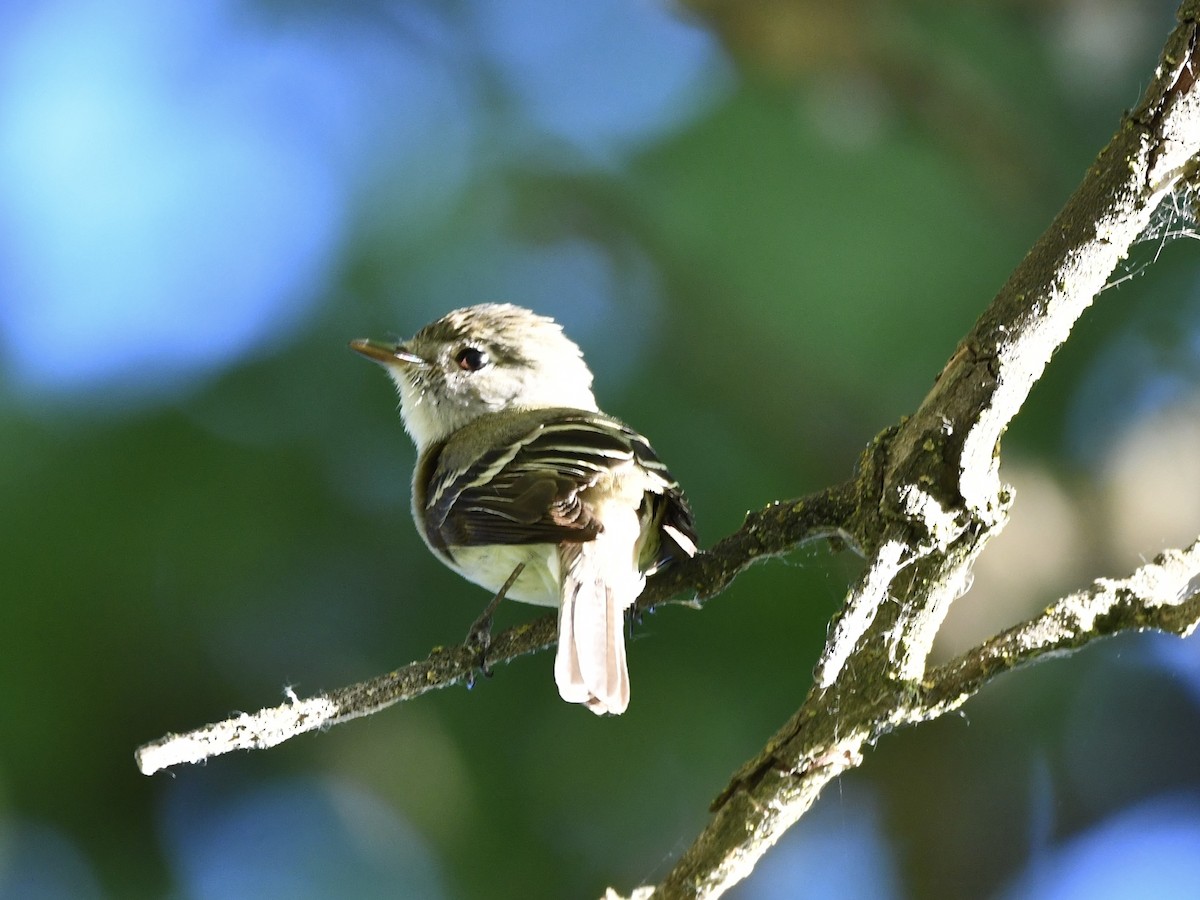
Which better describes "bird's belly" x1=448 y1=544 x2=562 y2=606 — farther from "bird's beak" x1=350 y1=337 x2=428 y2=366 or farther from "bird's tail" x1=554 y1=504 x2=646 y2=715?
"bird's beak" x1=350 y1=337 x2=428 y2=366

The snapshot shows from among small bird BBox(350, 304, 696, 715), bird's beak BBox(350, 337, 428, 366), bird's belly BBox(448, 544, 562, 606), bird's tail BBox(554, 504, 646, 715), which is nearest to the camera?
bird's tail BBox(554, 504, 646, 715)

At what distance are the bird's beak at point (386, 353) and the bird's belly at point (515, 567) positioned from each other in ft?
3.24

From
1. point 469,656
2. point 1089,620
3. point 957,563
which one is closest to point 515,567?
point 469,656

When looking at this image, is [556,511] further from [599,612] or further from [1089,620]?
[1089,620]

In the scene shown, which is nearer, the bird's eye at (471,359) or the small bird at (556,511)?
the small bird at (556,511)

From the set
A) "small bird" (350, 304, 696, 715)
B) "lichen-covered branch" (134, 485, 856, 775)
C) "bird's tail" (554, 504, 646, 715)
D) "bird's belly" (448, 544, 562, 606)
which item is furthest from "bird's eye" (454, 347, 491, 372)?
"lichen-covered branch" (134, 485, 856, 775)

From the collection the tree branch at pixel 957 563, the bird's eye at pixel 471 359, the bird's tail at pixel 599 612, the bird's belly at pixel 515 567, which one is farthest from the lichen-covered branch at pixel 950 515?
the bird's eye at pixel 471 359

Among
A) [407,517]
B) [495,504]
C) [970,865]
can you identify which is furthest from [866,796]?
[495,504]

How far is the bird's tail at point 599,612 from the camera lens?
2.61 metres

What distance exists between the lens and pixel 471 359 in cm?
425

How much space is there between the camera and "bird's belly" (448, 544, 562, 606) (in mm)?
3194

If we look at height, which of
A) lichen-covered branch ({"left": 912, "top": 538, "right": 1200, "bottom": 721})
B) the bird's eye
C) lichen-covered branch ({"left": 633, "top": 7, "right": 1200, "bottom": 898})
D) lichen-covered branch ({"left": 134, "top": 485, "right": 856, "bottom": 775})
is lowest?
lichen-covered branch ({"left": 912, "top": 538, "right": 1200, "bottom": 721})

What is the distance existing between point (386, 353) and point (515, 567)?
123cm

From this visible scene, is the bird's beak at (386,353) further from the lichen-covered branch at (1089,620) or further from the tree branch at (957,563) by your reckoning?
the lichen-covered branch at (1089,620)
